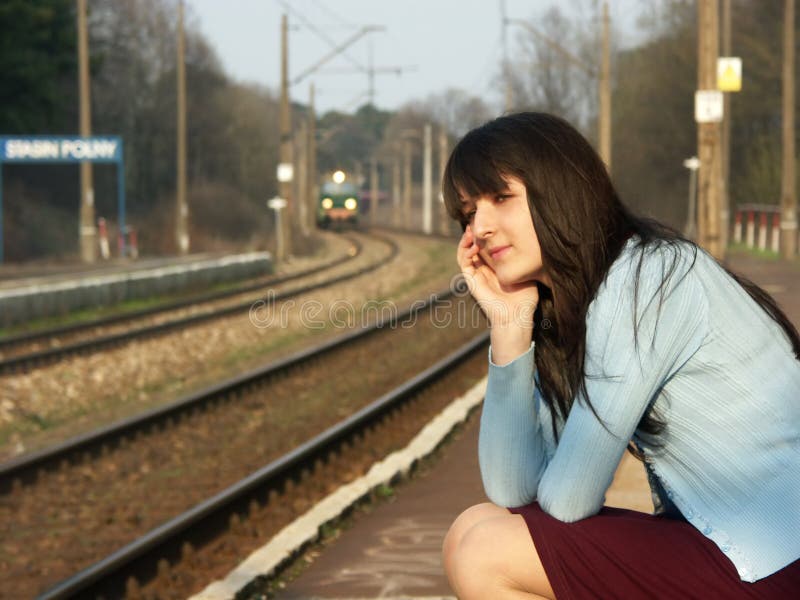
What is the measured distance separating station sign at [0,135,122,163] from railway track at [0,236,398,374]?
9905 mm

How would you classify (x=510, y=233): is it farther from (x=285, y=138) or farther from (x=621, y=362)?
(x=285, y=138)

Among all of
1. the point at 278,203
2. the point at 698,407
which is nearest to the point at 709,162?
the point at 698,407

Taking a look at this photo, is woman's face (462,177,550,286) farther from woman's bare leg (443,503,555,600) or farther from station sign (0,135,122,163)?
station sign (0,135,122,163)

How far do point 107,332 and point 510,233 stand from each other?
48.3 ft

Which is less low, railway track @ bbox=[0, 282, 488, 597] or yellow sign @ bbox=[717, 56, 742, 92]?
yellow sign @ bbox=[717, 56, 742, 92]

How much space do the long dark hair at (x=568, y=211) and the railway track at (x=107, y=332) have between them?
11.0 metres

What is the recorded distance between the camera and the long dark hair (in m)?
2.74

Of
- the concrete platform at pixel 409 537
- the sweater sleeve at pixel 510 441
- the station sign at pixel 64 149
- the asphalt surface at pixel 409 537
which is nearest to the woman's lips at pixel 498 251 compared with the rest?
the sweater sleeve at pixel 510 441

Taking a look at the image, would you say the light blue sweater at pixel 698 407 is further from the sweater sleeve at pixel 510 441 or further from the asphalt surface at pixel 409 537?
the asphalt surface at pixel 409 537

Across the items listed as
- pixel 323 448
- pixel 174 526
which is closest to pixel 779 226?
pixel 323 448

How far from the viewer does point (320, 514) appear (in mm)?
6363

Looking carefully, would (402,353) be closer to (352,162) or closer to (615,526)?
(615,526)

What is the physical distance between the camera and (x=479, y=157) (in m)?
2.88

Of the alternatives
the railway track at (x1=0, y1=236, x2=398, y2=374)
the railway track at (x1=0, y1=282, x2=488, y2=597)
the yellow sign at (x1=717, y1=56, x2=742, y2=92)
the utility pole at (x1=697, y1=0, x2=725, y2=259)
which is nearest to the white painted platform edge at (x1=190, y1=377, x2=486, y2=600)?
the railway track at (x1=0, y1=282, x2=488, y2=597)
